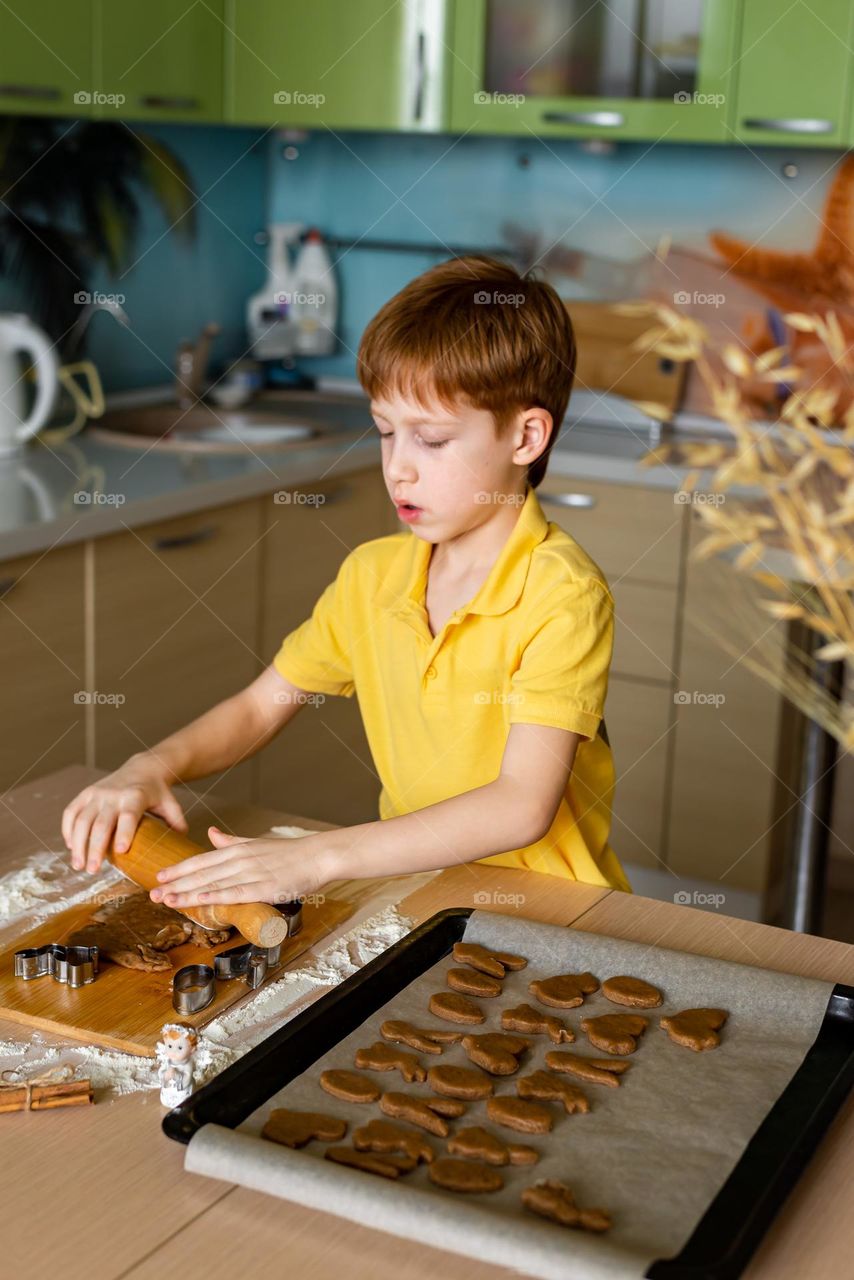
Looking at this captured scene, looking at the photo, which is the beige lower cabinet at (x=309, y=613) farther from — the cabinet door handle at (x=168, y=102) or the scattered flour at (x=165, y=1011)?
the scattered flour at (x=165, y=1011)

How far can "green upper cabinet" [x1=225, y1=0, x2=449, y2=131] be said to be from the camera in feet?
9.29

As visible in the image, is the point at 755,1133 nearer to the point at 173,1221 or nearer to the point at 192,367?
the point at 173,1221

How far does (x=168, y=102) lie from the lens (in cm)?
274

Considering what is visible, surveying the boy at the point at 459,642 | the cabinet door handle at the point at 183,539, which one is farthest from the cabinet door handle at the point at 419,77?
A: the boy at the point at 459,642

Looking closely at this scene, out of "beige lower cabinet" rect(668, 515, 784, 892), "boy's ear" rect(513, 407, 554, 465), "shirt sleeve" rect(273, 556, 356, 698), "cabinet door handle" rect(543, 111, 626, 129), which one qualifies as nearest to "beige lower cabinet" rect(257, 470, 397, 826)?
"beige lower cabinet" rect(668, 515, 784, 892)

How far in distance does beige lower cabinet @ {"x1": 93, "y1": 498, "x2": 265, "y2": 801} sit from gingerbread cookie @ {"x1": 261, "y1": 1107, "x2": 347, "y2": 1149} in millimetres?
1583

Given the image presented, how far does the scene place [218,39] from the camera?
9.37 ft

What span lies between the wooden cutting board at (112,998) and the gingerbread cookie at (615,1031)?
9.2 inches

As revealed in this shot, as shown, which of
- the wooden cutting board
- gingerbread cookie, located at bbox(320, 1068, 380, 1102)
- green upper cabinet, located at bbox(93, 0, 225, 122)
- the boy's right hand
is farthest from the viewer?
green upper cabinet, located at bbox(93, 0, 225, 122)

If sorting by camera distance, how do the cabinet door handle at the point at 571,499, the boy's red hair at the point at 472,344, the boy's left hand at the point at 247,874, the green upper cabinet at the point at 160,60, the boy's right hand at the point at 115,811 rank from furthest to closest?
the cabinet door handle at the point at 571,499 → the green upper cabinet at the point at 160,60 → the boy's red hair at the point at 472,344 → the boy's right hand at the point at 115,811 → the boy's left hand at the point at 247,874

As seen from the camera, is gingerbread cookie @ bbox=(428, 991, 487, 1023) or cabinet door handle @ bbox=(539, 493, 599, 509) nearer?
gingerbread cookie @ bbox=(428, 991, 487, 1023)

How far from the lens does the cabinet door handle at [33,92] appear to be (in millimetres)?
2371

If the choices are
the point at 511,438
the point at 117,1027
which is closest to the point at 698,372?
the point at 511,438

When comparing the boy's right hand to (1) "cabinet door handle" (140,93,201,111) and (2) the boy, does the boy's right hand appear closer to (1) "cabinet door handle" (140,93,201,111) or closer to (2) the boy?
(2) the boy
